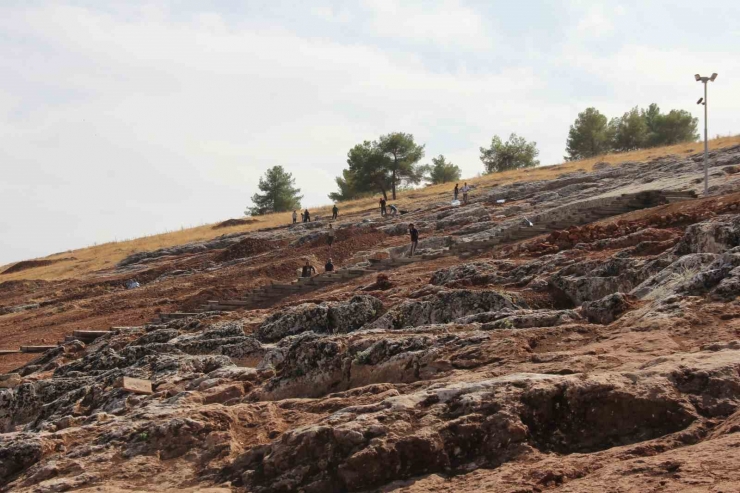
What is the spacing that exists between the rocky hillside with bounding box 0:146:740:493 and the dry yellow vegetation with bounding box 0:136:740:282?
36110 millimetres

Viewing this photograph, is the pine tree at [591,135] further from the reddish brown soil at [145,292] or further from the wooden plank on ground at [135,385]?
the wooden plank on ground at [135,385]

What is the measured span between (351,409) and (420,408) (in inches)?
28.7

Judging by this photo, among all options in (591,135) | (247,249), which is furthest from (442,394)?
(591,135)

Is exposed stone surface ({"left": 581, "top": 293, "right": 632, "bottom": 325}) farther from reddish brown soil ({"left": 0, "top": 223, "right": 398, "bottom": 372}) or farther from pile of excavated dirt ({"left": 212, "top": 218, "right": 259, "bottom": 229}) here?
pile of excavated dirt ({"left": 212, "top": 218, "right": 259, "bottom": 229})

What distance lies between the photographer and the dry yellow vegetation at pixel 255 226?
54125mm

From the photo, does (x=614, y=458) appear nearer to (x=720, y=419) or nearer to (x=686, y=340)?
(x=720, y=419)

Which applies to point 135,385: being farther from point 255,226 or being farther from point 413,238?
point 255,226

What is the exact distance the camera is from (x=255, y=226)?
59.4 metres

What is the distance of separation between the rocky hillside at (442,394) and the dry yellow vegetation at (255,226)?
3611 cm

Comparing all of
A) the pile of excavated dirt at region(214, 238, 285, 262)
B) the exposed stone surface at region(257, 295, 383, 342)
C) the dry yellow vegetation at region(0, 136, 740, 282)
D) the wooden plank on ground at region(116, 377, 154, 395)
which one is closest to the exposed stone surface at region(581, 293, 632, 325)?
the exposed stone surface at region(257, 295, 383, 342)

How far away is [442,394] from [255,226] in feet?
170

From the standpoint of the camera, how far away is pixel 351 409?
8500 millimetres

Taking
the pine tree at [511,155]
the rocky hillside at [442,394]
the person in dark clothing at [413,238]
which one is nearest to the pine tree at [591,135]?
the pine tree at [511,155]

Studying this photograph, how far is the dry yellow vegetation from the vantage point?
54.1 metres
